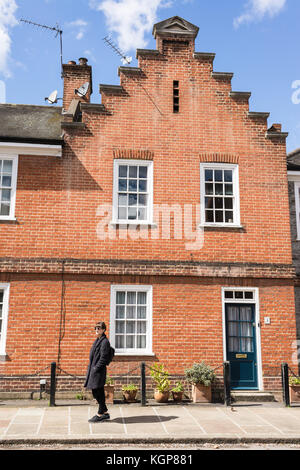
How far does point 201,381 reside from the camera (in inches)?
429

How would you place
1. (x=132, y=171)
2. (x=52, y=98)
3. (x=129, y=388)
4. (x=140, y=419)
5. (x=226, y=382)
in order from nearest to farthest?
(x=140, y=419) → (x=226, y=382) → (x=129, y=388) → (x=132, y=171) → (x=52, y=98)

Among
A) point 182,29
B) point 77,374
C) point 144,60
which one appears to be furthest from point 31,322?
point 182,29

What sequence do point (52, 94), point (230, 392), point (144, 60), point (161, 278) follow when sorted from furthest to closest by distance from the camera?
point (52, 94) → point (144, 60) → point (161, 278) → point (230, 392)

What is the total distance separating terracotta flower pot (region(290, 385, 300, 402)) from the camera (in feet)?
36.6

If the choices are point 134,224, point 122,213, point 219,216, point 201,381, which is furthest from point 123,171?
point 201,381

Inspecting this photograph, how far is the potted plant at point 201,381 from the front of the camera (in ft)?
35.7

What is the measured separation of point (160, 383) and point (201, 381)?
1.05m

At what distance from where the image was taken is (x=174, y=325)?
38.5ft

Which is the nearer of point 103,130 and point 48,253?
point 48,253

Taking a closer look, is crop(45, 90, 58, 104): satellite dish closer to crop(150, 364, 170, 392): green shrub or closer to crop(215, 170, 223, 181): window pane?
crop(215, 170, 223, 181): window pane

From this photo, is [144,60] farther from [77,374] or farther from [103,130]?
[77,374]

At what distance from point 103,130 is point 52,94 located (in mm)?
4034

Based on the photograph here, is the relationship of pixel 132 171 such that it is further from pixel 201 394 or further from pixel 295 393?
pixel 295 393

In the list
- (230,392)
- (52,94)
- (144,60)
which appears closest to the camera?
(230,392)
